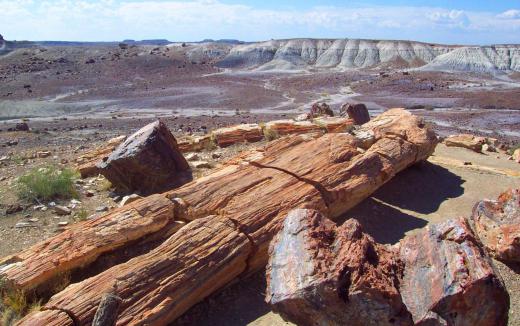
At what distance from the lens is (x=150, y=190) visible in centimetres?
990

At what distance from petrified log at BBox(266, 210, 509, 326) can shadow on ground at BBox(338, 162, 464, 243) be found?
3344 millimetres

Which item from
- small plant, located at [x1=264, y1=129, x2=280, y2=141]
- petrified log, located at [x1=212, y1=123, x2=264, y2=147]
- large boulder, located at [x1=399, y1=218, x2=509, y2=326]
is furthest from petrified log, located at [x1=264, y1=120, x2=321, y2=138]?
large boulder, located at [x1=399, y1=218, x2=509, y2=326]

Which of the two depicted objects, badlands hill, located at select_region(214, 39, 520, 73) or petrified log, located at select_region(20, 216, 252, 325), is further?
badlands hill, located at select_region(214, 39, 520, 73)

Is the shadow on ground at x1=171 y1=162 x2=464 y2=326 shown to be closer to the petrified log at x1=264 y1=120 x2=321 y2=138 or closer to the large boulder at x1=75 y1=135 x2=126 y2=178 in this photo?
the petrified log at x1=264 y1=120 x2=321 y2=138

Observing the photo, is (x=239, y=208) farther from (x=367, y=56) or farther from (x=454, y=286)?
(x=367, y=56)

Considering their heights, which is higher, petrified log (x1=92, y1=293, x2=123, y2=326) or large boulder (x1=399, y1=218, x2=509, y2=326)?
large boulder (x1=399, y1=218, x2=509, y2=326)

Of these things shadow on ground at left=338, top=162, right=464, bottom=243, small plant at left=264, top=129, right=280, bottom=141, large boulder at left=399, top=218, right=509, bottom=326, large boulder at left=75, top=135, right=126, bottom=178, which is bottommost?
shadow on ground at left=338, top=162, right=464, bottom=243

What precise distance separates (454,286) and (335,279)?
125cm

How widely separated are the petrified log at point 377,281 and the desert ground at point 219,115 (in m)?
1.47

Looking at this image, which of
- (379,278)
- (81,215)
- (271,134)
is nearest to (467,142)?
(271,134)

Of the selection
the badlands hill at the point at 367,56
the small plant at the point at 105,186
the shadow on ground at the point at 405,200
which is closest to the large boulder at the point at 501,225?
the shadow on ground at the point at 405,200

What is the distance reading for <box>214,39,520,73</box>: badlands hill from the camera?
76000 millimetres

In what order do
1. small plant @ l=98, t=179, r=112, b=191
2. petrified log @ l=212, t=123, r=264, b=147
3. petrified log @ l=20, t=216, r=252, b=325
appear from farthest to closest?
petrified log @ l=212, t=123, r=264, b=147, small plant @ l=98, t=179, r=112, b=191, petrified log @ l=20, t=216, r=252, b=325

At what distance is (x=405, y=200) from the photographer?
10234mm
